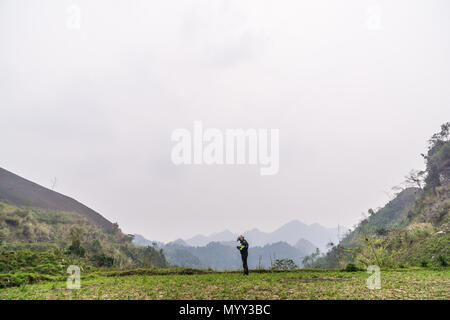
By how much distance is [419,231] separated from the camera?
1478 inches

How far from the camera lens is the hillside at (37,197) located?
93.0 metres

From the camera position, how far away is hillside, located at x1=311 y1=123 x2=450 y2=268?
27375mm

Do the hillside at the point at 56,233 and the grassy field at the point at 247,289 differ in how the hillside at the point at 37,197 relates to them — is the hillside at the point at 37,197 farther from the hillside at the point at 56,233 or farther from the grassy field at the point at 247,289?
the grassy field at the point at 247,289

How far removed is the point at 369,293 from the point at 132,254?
66.8 metres

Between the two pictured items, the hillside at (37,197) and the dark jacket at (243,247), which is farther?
the hillside at (37,197)

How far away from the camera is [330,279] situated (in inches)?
671

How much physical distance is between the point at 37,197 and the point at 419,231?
382 feet

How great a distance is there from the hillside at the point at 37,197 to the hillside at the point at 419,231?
92.9 meters

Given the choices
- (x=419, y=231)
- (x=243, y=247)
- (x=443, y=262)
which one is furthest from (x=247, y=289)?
(x=419, y=231)

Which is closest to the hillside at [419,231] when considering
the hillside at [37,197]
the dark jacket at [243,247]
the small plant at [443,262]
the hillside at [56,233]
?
the small plant at [443,262]

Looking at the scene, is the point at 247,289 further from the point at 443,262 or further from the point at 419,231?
the point at 419,231
